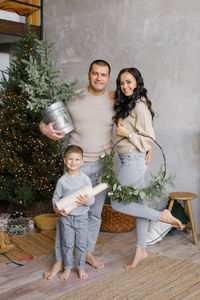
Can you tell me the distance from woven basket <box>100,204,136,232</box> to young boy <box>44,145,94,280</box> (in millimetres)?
1026

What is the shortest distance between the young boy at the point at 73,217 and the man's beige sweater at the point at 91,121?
0.58ft

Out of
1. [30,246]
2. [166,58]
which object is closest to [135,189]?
[30,246]

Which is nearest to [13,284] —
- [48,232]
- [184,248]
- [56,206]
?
[56,206]

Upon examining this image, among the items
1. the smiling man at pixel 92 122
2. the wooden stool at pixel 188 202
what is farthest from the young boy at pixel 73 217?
the wooden stool at pixel 188 202

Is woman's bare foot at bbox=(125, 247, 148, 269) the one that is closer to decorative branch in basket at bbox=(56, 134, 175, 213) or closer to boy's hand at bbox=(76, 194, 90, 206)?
decorative branch in basket at bbox=(56, 134, 175, 213)

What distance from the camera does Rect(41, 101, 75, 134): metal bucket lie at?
9.13 feet

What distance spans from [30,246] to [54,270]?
69cm

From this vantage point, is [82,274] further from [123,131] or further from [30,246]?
[123,131]

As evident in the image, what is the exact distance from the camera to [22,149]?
434cm

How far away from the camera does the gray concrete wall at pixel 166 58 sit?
3.88 metres

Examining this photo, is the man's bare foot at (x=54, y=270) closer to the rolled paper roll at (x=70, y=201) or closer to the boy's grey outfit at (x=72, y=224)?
the boy's grey outfit at (x=72, y=224)

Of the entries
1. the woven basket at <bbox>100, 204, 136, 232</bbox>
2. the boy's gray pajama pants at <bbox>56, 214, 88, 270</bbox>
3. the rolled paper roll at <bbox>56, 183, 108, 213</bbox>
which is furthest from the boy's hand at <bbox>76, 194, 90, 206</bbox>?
the woven basket at <bbox>100, 204, 136, 232</bbox>

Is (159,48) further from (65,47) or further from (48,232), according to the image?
(48,232)

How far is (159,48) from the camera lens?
Answer: 13.3ft
